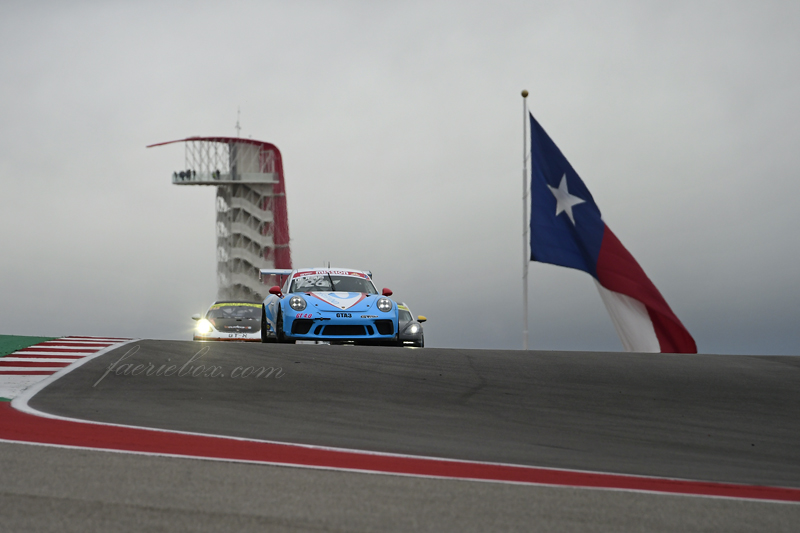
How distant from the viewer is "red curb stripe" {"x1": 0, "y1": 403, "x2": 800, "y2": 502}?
478 centimetres

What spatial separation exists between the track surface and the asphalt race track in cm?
3

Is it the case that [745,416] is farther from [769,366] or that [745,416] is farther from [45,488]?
[45,488]

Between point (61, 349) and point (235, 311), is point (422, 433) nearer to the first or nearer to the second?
point (61, 349)

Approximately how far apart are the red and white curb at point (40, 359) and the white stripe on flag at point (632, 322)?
885cm

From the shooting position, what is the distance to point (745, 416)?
788cm

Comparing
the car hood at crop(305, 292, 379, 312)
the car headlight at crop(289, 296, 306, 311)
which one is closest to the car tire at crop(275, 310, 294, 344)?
the car headlight at crop(289, 296, 306, 311)

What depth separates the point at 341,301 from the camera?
1236cm

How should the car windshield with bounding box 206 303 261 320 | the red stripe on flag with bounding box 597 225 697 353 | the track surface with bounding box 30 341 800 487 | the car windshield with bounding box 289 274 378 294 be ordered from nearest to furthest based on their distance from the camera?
the track surface with bounding box 30 341 800 487
the car windshield with bounding box 289 274 378 294
the red stripe on flag with bounding box 597 225 697 353
the car windshield with bounding box 206 303 261 320

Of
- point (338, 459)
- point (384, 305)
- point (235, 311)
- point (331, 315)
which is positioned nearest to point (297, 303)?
point (331, 315)

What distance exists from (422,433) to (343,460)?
1.61m

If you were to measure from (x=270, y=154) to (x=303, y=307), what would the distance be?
181ft

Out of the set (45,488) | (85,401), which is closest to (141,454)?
(45,488)

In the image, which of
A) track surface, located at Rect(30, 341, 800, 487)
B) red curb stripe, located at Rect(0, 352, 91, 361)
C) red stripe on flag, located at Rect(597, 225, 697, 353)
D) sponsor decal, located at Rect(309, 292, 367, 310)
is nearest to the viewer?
track surface, located at Rect(30, 341, 800, 487)

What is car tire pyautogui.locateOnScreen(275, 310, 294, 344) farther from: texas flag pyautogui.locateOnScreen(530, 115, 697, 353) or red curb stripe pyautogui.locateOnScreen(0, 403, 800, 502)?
red curb stripe pyautogui.locateOnScreen(0, 403, 800, 502)
